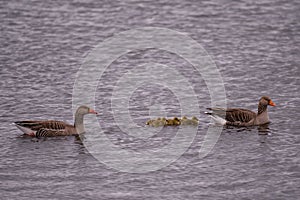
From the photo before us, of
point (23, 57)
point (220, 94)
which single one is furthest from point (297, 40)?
point (23, 57)

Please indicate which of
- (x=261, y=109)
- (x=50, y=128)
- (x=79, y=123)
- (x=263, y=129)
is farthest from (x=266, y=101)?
(x=50, y=128)

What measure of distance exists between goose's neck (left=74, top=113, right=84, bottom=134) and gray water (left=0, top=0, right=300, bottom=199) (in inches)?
20.4

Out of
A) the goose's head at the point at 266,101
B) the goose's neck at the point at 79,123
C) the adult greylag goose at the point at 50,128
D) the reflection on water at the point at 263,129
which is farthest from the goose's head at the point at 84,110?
the goose's head at the point at 266,101

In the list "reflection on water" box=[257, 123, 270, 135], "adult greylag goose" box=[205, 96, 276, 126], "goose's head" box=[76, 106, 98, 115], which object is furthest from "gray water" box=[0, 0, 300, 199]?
"goose's head" box=[76, 106, 98, 115]

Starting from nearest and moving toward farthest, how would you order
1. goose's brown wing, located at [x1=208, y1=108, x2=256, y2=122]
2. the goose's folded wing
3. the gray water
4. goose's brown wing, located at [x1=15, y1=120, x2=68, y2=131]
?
1. the gray water
2. goose's brown wing, located at [x1=15, y1=120, x2=68, y2=131]
3. the goose's folded wing
4. goose's brown wing, located at [x1=208, y1=108, x2=256, y2=122]

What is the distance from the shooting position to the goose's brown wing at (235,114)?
25.1 meters

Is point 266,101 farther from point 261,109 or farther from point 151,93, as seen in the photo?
point 151,93

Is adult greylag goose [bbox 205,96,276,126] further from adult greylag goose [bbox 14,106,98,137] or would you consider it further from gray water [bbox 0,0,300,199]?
adult greylag goose [bbox 14,106,98,137]

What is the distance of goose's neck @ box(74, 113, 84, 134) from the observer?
24406mm

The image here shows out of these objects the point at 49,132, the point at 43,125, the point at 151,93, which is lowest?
the point at 49,132

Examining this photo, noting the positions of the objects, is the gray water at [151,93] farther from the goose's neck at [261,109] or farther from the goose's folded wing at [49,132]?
the goose's neck at [261,109]

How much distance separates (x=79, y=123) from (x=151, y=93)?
14.6 ft

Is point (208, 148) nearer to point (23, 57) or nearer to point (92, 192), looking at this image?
point (92, 192)

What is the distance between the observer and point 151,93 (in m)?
28.2
